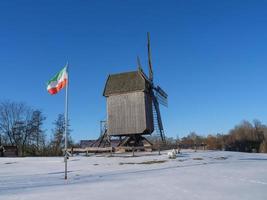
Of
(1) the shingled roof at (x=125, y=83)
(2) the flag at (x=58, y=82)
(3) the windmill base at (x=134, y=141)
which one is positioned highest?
(1) the shingled roof at (x=125, y=83)

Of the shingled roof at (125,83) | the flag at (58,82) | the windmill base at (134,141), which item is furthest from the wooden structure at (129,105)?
the flag at (58,82)

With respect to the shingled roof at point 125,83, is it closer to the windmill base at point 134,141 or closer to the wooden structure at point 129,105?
the wooden structure at point 129,105

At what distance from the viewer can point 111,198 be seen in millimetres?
10914

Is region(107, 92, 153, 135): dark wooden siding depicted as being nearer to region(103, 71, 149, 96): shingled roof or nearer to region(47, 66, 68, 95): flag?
region(103, 71, 149, 96): shingled roof

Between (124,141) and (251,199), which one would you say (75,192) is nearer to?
(251,199)

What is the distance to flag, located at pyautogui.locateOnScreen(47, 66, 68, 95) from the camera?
67.0ft

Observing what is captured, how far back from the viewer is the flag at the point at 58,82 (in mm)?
20422

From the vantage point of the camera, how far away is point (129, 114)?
43.7 metres

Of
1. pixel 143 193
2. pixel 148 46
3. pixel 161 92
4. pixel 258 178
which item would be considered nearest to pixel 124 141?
pixel 161 92

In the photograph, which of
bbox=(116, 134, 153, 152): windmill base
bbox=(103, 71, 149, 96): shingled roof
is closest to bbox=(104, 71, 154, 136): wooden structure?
bbox=(103, 71, 149, 96): shingled roof

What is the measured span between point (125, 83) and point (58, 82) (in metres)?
25.0

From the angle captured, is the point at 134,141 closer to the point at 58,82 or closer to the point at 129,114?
the point at 129,114

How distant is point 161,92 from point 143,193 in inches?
1552

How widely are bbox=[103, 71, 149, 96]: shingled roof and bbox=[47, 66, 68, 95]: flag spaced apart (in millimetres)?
23563
